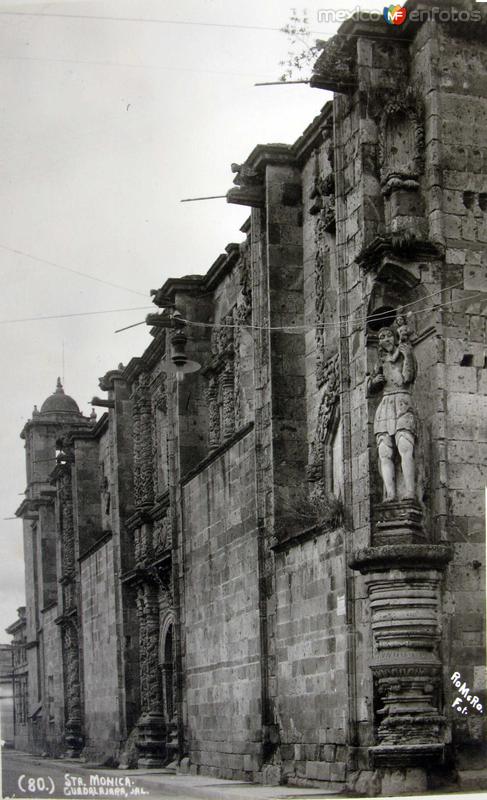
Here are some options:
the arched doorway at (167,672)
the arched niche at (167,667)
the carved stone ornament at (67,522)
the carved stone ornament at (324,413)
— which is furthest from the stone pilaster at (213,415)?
the carved stone ornament at (67,522)

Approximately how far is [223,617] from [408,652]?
Result: 8202 mm

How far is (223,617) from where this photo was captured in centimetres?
2262

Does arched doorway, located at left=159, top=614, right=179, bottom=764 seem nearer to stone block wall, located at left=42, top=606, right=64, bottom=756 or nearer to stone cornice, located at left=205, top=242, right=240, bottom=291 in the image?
stone cornice, located at left=205, top=242, right=240, bottom=291

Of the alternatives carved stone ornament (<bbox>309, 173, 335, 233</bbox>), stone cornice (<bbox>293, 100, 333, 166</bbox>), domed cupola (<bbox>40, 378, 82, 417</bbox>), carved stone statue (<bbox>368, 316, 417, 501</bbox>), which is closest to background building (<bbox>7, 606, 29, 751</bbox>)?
domed cupola (<bbox>40, 378, 82, 417</bbox>)

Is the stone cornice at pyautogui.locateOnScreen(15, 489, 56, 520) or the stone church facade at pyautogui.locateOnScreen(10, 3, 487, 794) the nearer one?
the stone church facade at pyautogui.locateOnScreen(10, 3, 487, 794)

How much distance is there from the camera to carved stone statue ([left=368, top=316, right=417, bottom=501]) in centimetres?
1501

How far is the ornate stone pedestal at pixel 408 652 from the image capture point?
14539mm

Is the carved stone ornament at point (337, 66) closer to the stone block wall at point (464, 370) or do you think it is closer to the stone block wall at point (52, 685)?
the stone block wall at point (464, 370)

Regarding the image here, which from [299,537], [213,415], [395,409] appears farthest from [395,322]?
[213,415]

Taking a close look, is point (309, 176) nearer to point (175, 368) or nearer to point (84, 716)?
point (175, 368)

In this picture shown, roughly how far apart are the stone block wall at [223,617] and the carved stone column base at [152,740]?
4.01 m

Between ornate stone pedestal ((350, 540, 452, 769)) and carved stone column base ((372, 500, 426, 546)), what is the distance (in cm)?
2

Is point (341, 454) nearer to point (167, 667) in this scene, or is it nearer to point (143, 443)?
point (167, 667)

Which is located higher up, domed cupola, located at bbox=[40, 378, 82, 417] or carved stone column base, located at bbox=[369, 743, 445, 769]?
domed cupola, located at bbox=[40, 378, 82, 417]
